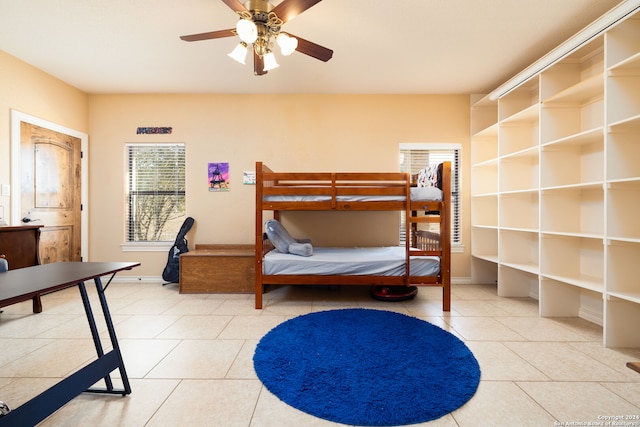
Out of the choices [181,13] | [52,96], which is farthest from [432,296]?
[52,96]

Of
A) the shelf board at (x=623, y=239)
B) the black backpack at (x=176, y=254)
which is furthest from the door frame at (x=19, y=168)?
the shelf board at (x=623, y=239)

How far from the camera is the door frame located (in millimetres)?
3037

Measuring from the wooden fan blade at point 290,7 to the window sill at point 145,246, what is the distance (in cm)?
344

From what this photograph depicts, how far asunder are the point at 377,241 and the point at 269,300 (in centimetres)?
176

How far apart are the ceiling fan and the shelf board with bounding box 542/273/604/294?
288cm

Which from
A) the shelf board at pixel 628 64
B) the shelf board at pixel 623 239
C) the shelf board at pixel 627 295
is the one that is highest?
the shelf board at pixel 628 64

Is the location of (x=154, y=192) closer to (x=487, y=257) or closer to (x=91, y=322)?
(x=91, y=322)

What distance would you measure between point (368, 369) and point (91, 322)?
169 centimetres

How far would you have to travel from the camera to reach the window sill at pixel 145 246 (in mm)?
4035

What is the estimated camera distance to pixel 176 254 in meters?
3.82

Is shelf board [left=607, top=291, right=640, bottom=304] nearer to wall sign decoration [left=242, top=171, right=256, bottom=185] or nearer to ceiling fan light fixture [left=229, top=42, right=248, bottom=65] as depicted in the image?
ceiling fan light fixture [left=229, top=42, right=248, bottom=65]

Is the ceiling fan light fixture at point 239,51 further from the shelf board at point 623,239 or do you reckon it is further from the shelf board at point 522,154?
the shelf board at point 623,239

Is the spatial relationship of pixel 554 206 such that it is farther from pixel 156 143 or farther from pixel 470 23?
pixel 156 143

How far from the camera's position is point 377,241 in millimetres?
4020
